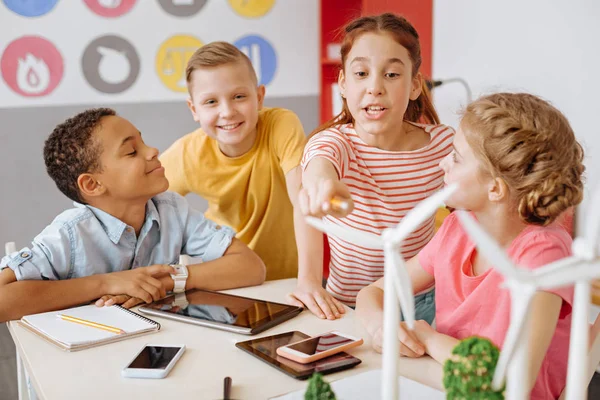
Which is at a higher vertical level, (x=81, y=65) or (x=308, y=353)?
(x=81, y=65)

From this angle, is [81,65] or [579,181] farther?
[81,65]

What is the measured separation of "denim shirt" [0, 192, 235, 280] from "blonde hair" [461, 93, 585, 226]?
730 millimetres

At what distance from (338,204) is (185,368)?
0.37m

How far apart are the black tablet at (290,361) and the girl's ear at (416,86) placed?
25.8 inches

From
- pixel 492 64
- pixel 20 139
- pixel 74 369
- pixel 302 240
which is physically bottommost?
pixel 74 369

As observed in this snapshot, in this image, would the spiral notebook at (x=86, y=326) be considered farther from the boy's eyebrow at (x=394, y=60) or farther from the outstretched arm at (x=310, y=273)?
the boy's eyebrow at (x=394, y=60)

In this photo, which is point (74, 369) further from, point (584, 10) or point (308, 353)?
point (584, 10)

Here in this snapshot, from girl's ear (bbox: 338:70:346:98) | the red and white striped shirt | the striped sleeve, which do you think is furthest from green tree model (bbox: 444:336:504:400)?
girl's ear (bbox: 338:70:346:98)

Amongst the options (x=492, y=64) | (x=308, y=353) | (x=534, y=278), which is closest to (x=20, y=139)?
(x=492, y=64)

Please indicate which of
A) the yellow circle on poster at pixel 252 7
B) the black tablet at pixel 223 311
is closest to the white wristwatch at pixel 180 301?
the black tablet at pixel 223 311

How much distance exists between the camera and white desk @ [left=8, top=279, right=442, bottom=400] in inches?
33.1

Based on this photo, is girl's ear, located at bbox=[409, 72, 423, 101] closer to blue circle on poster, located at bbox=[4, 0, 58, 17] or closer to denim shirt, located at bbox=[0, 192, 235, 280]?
denim shirt, located at bbox=[0, 192, 235, 280]

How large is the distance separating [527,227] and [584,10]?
1.78m

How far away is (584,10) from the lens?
2.43 meters
